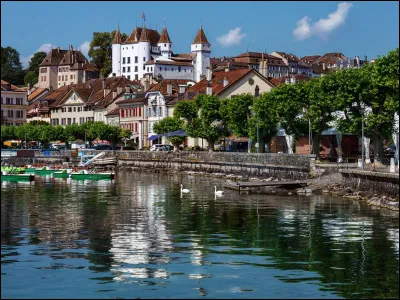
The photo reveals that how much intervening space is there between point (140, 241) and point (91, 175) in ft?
189

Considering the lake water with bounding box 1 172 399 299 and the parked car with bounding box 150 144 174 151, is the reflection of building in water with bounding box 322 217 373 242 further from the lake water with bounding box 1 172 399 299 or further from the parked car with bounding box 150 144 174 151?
the parked car with bounding box 150 144 174 151

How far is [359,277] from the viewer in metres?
33.2

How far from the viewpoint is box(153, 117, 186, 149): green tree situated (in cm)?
12194

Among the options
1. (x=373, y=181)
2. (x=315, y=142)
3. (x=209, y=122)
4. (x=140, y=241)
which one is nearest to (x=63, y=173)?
(x=209, y=122)

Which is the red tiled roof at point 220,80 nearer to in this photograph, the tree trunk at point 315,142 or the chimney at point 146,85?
the chimney at point 146,85

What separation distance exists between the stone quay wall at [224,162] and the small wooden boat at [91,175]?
12928 millimetres

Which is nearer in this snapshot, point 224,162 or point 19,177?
point 19,177

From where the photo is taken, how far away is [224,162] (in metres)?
101

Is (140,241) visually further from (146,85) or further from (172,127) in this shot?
(146,85)

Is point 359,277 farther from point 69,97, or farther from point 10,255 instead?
point 69,97

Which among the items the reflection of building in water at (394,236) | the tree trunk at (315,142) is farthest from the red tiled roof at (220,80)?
the reflection of building in water at (394,236)

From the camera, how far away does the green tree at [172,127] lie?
4801 inches

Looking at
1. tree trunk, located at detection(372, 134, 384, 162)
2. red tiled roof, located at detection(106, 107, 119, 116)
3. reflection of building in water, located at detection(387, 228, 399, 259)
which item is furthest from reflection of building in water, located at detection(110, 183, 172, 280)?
red tiled roof, located at detection(106, 107, 119, 116)

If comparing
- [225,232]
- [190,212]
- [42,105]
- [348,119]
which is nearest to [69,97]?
[42,105]
